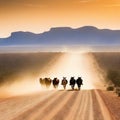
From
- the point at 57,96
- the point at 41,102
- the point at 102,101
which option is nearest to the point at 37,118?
the point at 41,102

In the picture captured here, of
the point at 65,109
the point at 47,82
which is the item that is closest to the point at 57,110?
the point at 65,109

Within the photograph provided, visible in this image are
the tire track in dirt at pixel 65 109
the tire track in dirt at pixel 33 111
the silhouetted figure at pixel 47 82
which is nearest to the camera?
the tire track in dirt at pixel 33 111

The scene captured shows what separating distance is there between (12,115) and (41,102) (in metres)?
7.13

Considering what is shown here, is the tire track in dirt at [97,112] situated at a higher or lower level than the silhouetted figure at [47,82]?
lower

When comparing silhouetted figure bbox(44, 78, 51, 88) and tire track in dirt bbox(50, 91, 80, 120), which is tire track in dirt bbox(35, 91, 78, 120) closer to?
tire track in dirt bbox(50, 91, 80, 120)

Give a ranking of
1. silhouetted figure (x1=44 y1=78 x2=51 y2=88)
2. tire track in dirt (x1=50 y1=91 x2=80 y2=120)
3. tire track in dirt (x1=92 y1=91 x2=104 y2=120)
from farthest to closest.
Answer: silhouetted figure (x1=44 y1=78 x2=51 y2=88) < tire track in dirt (x1=50 y1=91 x2=80 y2=120) < tire track in dirt (x1=92 y1=91 x2=104 y2=120)

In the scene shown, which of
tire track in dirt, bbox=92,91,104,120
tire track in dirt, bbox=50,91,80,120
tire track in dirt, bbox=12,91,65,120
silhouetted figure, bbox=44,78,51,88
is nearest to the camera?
tire track in dirt, bbox=12,91,65,120

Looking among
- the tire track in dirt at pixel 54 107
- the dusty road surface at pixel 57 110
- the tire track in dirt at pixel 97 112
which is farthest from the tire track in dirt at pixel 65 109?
the tire track in dirt at pixel 97 112

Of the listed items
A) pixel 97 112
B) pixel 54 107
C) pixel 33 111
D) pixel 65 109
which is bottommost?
pixel 97 112

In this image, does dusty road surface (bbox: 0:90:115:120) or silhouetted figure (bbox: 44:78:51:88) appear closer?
dusty road surface (bbox: 0:90:115:120)

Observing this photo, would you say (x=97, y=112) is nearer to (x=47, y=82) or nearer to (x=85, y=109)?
(x=85, y=109)

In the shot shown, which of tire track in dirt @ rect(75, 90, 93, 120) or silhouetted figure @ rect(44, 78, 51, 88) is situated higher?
silhouetted figure @ rect(44, 78, 51, 88)

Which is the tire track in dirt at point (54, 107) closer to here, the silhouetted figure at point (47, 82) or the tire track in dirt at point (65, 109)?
the tire track in dirt at point (65, 109)

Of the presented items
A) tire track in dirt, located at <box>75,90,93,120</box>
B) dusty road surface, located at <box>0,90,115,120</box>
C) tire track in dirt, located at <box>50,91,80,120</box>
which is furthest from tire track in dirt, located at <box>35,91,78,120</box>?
tire track in dirt, located at <box>75,90,93,120</box>
